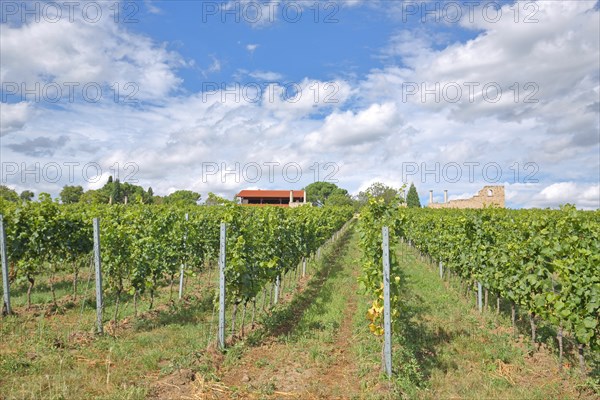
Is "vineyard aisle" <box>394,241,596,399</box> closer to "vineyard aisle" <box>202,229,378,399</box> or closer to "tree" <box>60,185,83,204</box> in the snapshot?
"vineyard aisle" <box>202,229,378,399</box>

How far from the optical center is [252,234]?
799cm

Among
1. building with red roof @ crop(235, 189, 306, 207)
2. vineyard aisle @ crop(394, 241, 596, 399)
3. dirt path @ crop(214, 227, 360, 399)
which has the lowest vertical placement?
vineyard aisle @ crop(394, 241, 596, 399)

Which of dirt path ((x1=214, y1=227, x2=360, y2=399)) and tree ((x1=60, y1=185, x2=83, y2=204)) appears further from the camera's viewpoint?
tree ((x1=60, y1=185, x2=83, y2=204))

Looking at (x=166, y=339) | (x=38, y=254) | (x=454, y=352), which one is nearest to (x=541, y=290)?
(x=454, y=352)

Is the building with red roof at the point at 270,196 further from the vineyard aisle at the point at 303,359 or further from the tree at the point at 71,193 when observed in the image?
the vineyard aisle at the point at 303,359

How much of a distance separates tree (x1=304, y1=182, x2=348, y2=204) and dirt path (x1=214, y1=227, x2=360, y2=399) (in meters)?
93.7

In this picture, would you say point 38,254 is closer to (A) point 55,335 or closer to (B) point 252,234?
(A) point 55,335

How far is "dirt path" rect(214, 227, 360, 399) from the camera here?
5.39 meters

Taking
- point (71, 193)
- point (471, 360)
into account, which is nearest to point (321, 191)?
point (71, 193)

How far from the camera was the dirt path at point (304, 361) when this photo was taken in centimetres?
539

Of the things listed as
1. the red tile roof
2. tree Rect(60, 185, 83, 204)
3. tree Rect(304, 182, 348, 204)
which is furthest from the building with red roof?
tree Rect(60, 185, 83, 204)

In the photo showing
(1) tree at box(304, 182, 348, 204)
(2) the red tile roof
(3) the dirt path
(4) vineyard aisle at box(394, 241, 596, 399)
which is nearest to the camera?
(3) the dirt path

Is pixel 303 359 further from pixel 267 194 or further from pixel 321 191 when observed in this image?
pixel 321 191

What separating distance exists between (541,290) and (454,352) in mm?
2102
